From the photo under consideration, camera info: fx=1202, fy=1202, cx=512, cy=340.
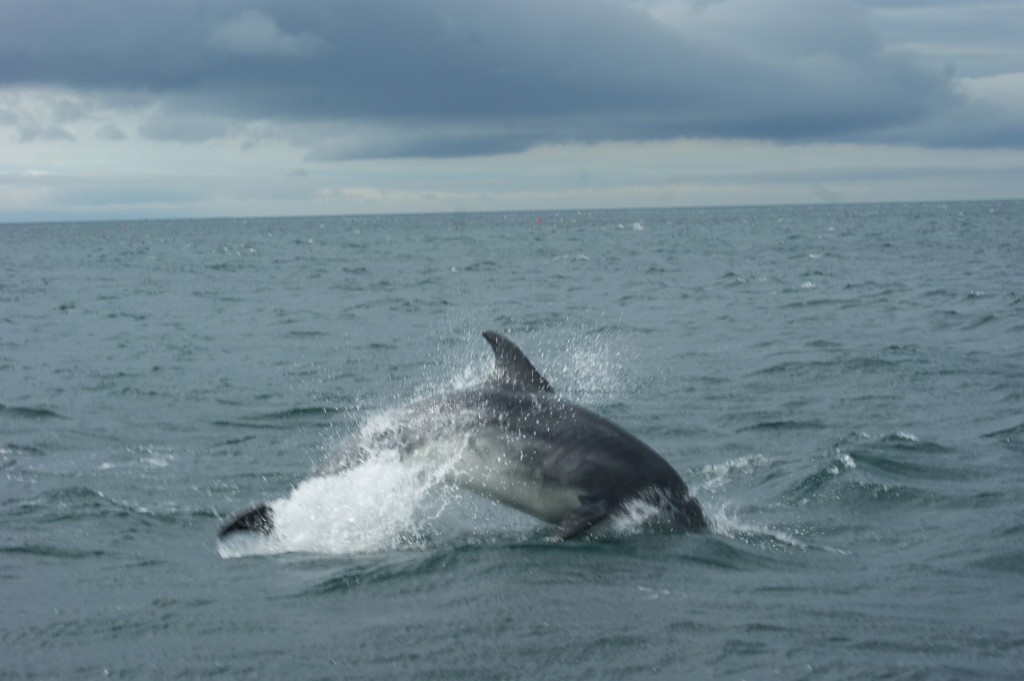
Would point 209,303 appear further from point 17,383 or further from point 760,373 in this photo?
point 760,373

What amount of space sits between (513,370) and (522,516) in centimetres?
126

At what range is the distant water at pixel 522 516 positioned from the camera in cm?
662

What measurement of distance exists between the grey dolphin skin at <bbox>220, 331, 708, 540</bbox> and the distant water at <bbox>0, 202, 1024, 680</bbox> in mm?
259

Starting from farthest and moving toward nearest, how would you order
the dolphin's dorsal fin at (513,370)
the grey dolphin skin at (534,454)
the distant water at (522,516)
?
the dolphin's dorsal fin at (513,370) < the grey dolphin skin at (534,454) < the distant water at (522,516)

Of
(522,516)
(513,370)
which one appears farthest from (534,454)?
(513,370)

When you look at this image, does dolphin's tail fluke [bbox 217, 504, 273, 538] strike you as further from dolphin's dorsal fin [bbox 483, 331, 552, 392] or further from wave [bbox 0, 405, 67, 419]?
wave [bbox 0, 405, 67, 419]

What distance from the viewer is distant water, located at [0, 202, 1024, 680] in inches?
261

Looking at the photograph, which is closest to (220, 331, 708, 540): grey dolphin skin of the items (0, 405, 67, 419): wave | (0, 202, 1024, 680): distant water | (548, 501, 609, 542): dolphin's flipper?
(548, 501, 609, 542): dolphin's flipper

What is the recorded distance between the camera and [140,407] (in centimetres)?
1636

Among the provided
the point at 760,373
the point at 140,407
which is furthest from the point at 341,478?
the point at 760,373

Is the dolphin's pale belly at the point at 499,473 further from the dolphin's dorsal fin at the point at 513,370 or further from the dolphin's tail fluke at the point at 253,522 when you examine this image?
the dolphin's tail fluke at the point at 253,522

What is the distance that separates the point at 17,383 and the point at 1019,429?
14.2 m

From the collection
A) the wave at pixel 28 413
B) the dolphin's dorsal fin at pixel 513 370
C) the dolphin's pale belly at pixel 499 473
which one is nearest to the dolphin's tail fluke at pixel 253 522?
the dolphin's pale belly at pixel 499 473

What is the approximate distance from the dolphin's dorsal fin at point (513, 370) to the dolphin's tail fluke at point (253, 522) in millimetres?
2258
